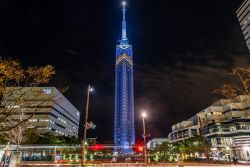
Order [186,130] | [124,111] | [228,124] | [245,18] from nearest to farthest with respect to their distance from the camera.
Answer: [228,124], [245,18], [186,130], [124,111]

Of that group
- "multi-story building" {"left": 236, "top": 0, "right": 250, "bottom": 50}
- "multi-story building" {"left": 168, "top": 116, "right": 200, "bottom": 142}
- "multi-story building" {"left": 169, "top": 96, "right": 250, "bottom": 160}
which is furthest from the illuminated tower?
"multi-story building" {"left": 236, "top": 0, "right": 250, "bottom": 50}

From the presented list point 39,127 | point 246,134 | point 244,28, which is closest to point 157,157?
point 246,134

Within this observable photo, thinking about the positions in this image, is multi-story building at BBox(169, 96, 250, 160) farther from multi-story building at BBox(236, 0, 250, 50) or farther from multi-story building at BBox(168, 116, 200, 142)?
multi-story building at BBox(236, 0, 250, 50)

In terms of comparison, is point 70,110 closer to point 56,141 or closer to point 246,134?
point 56,141

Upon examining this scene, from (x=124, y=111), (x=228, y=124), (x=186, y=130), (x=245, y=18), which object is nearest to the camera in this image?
(x=228, y=124)

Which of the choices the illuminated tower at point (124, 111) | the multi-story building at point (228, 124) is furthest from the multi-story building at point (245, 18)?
the illuminated tower at point (124, 111)

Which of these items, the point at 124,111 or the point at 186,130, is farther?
the point at 124,111

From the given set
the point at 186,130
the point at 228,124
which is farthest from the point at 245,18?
the point at 186,130

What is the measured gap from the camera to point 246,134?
3223 inches

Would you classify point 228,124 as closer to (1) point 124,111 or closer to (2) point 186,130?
(2) point 186,130

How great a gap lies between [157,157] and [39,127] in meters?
70.0

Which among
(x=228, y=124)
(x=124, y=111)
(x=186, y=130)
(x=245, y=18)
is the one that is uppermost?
(x=245, y=18)

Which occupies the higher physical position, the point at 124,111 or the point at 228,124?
the point at 124,111

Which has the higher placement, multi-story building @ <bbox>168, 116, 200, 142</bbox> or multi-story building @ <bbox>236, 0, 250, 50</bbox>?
multi-story building @ <bbox>236, 0, 250, 50</bbox>
